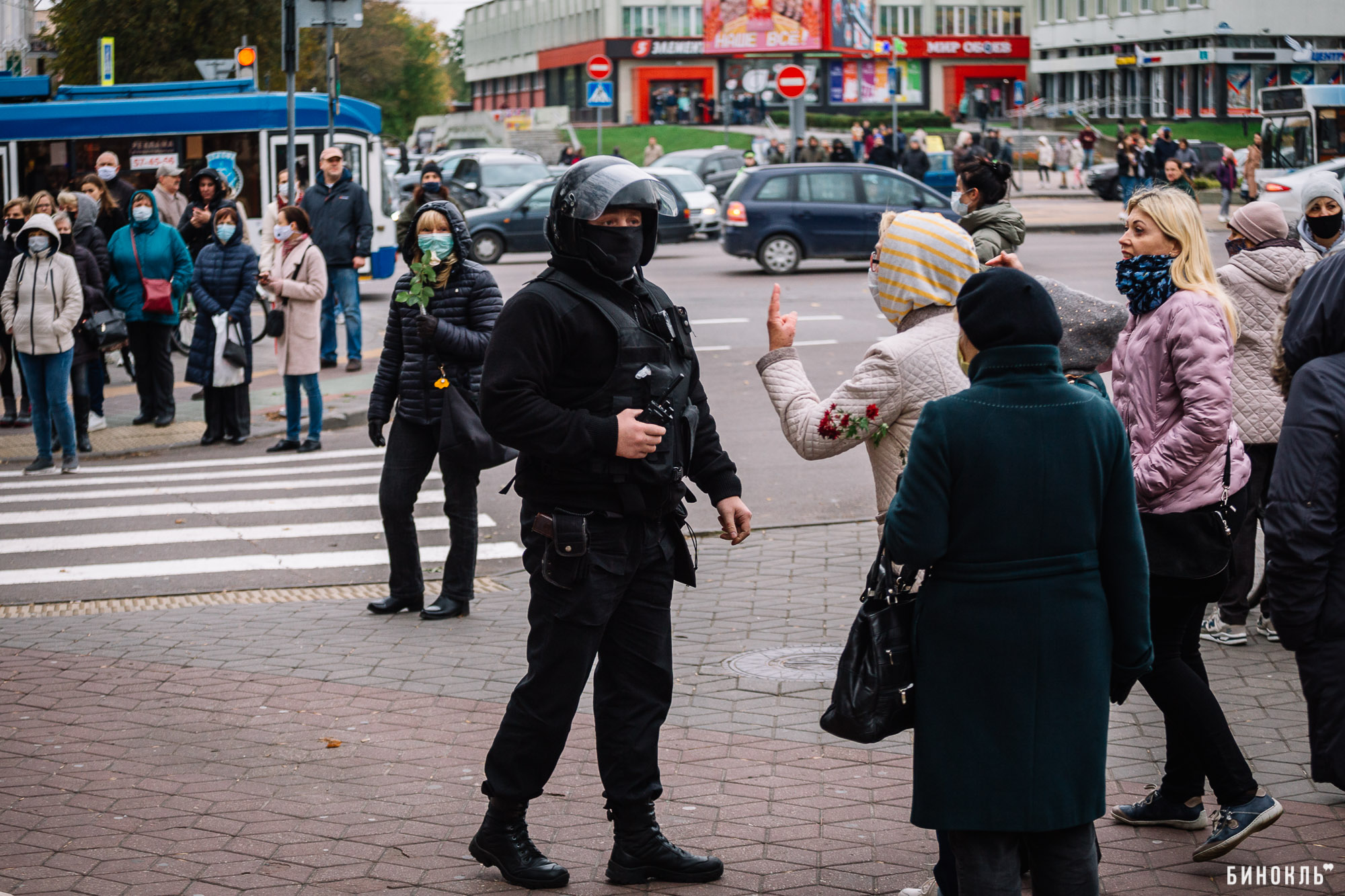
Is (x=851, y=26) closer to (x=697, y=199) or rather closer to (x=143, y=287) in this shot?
(x=697, y=199)

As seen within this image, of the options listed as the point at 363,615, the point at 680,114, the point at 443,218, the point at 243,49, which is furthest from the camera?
the point at 680,114

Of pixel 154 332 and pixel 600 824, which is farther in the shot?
pixel 154 332

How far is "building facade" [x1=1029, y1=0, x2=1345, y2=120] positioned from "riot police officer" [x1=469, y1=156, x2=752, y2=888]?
66.8 m

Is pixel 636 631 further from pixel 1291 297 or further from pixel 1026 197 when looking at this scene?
pixel 1026 197

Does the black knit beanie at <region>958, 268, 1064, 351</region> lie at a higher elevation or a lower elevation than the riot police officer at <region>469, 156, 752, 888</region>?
higher

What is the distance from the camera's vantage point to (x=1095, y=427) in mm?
3299

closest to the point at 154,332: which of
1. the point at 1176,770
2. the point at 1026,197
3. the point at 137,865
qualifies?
the point at 137,865

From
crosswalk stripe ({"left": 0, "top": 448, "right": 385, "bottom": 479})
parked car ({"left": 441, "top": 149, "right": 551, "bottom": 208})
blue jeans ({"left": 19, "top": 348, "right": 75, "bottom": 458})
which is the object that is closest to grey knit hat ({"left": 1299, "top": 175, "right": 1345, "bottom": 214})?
crosswalk stripe ({"left": 0, "top": 448, "right": 385, "bottom": 479})

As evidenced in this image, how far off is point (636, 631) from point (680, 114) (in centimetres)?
7664

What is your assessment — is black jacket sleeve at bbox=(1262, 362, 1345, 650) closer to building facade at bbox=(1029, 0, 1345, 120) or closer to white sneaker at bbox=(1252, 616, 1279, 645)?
white sneaker at bbox=(1252, 616, 1279, 645)

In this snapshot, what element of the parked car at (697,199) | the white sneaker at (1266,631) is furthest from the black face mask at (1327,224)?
the parked car at (697,199)

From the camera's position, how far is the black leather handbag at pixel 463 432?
6875 mm

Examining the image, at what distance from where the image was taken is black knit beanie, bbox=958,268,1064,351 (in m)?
3.30

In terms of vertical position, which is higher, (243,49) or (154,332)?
(243,49)
